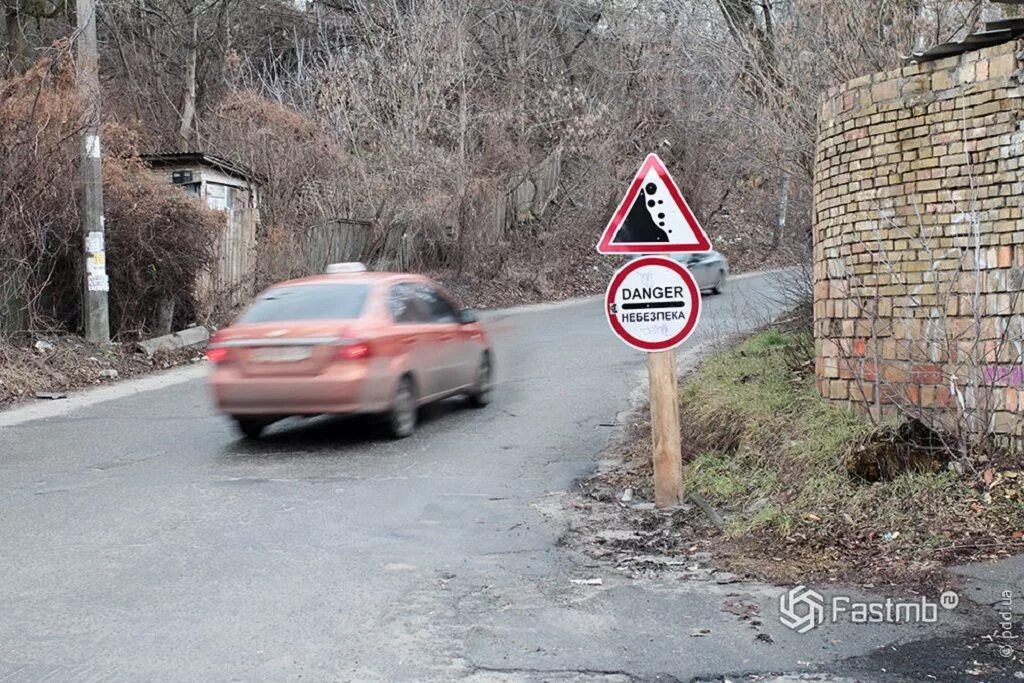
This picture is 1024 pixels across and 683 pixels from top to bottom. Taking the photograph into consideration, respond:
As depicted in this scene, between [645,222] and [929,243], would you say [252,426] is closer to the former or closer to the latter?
[645,222]

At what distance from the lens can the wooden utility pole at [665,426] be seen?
7.41 metres

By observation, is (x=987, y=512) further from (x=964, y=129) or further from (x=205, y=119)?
(x=205, y=119)

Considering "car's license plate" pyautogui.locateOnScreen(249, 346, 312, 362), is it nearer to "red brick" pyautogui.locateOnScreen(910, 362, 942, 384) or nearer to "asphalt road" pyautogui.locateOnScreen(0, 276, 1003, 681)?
"asphalt road" pyautogui.locateOnScreen(0, 276, 1003, 681)

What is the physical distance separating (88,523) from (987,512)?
5.65 metres

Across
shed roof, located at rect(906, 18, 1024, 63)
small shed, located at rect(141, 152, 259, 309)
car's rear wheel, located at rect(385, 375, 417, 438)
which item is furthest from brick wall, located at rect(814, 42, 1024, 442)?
small shed, located at rect(141, 152, 259, 309)

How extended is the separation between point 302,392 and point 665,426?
3669 millimetres

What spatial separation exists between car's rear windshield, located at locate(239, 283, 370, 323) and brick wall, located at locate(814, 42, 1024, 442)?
14.0 feet

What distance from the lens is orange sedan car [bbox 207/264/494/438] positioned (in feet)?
31.6

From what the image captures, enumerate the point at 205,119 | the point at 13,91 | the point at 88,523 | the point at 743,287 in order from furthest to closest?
the point at 205,119 < the point at 743,287 < the point at 13,91 < the point at 88,523

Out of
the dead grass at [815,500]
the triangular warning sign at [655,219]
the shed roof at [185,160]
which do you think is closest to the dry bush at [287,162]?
the shed roof at [185,160]

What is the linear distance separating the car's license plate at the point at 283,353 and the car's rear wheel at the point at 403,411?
0.95 metres

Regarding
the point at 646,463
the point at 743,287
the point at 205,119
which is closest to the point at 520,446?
the point at 646,463

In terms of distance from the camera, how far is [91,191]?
50.5 ft

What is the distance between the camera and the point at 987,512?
6180 mm
